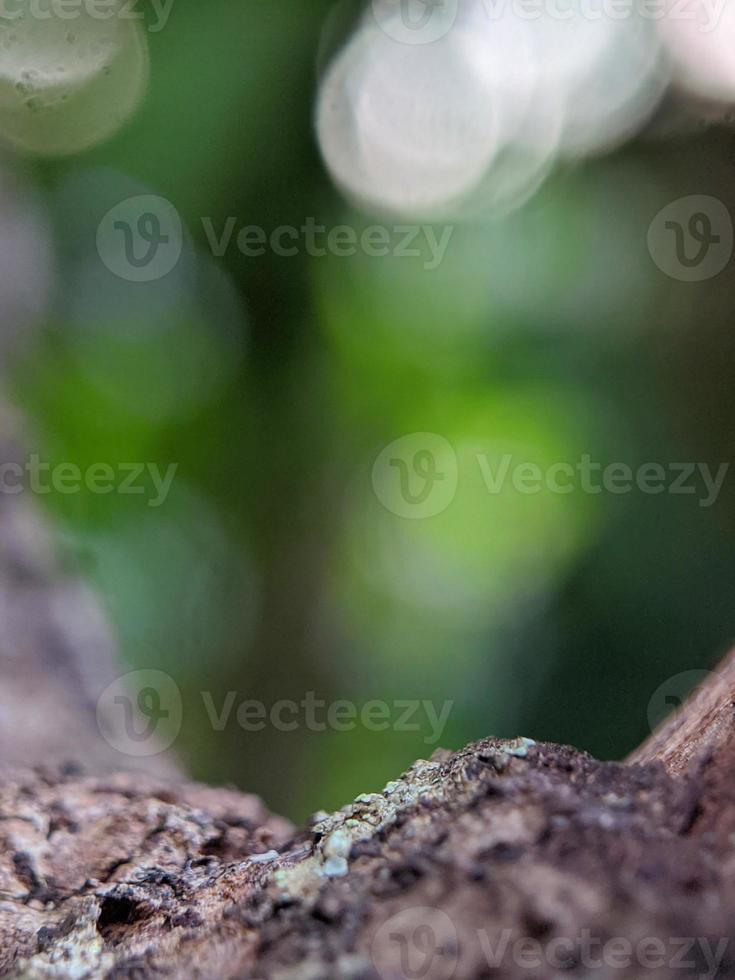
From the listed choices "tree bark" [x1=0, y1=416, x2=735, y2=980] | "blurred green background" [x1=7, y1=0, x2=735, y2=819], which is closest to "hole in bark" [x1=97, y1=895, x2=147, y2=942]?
"tree bark" [x1=0, y1=416, x2=735, y2=980]

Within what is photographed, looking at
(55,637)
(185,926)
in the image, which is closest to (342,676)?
(55,637)

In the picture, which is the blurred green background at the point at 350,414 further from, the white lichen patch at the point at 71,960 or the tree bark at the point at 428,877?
the white lichen patch at the point at 71,960

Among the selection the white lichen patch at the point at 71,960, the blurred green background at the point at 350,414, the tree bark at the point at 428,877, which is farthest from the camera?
the blurred green background at the point at 350,414

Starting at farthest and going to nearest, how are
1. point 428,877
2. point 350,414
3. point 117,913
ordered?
1. point 350,414
2. point 117,913
3. point 428,877

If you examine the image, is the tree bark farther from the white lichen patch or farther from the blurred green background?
the blurred green background

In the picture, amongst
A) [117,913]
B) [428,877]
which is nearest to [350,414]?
[117,913]

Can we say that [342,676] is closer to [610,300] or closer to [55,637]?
[610,300]

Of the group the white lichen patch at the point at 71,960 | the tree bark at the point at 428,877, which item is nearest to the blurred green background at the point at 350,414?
the tree bark at the point at 428,877

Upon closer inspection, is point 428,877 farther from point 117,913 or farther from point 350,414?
point 350,414
